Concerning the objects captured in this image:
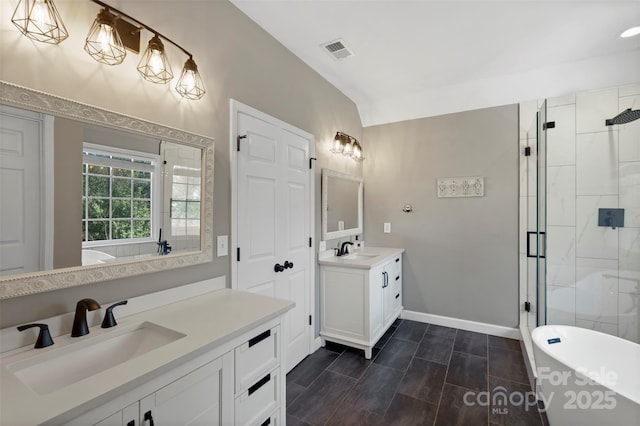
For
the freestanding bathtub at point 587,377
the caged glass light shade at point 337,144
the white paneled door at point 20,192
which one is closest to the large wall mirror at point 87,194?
the white paneled door at point 20,192

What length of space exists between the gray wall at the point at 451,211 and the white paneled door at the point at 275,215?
142 cm

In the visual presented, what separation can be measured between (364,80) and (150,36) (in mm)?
2264

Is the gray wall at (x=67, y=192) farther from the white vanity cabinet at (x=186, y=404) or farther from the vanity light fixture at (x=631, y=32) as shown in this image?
the vanity light fixture at (x=631, y=32)

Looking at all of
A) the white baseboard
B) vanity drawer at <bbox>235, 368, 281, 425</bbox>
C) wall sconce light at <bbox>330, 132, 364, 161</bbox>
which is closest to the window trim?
vanity drawer at <bbox>235, 368, 281, 425</bbox>

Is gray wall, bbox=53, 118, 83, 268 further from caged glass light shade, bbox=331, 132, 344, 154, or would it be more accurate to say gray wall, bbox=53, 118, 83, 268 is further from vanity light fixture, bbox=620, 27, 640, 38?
vanity light fixture, bbox=620, 27, 640, 38

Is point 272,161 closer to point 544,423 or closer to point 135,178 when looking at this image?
point 135,178

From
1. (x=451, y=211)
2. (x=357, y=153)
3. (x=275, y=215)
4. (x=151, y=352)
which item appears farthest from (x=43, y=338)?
(x=451, y=211)

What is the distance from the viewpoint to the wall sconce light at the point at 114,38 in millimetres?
1047

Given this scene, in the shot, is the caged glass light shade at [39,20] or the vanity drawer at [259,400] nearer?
the caged glass light shade at [39,20]

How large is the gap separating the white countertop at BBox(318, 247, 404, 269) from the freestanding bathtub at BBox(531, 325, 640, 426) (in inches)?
52.8

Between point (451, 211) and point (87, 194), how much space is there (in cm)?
337

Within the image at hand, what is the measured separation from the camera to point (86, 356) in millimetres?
1102

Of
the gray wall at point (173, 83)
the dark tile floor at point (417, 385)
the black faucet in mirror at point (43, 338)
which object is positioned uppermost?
the gray wall at point (173, 83)

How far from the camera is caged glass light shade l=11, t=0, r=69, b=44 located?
1037mm
